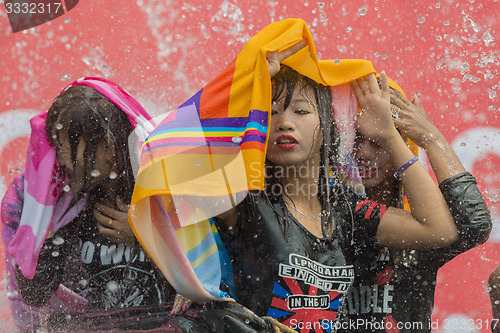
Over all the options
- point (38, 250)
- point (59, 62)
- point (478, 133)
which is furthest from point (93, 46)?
point (478, 133)

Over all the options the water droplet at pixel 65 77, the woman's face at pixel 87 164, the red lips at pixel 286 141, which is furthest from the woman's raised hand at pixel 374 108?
the water droplet at pixel 65 77

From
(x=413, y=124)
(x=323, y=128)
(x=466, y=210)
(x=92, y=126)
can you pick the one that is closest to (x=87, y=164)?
(x=92, y=126)

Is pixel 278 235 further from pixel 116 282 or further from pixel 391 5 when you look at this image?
pixel 391 5

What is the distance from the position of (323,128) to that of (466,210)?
532mm

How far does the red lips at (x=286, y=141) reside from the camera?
1.82 m

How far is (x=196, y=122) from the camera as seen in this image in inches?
69.9

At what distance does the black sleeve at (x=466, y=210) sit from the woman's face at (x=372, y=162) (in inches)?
8.9

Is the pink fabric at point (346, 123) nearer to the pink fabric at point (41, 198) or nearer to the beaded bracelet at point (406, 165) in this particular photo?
the beaded bracelet at point (406, 165)

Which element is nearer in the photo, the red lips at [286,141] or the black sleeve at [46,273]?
the red lips at [286,141]

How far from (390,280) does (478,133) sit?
1905 millimetres

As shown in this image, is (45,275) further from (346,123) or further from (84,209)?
(346,123)

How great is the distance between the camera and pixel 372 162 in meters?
2.11

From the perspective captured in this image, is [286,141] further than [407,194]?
No

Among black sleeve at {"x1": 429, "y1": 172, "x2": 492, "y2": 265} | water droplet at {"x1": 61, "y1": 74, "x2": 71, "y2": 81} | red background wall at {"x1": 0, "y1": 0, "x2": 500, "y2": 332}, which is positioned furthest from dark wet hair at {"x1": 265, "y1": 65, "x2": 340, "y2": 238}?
water droplet at {"x1": 61, "y1": 74, "x2": 71, "y2": 81}
